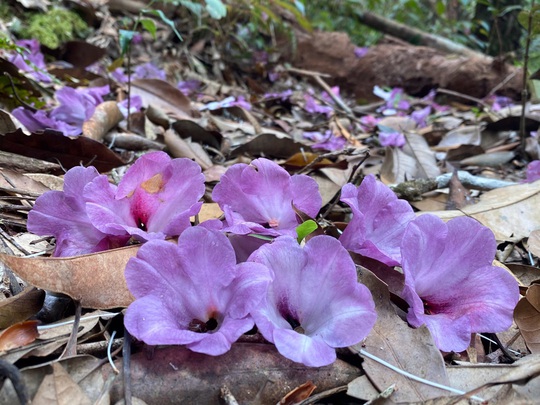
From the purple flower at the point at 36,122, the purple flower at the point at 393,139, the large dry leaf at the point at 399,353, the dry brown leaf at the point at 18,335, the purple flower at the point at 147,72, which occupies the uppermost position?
the dry brown leaf at the point at 18,335

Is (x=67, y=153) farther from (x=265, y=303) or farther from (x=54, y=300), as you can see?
(x=265, y=303)

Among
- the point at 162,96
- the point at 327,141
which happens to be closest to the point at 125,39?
the point at 162,96

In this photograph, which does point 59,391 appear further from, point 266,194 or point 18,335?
point 266,194

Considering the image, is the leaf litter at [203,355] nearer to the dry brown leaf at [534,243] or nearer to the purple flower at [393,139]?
the dry brown leaf at [534,243]

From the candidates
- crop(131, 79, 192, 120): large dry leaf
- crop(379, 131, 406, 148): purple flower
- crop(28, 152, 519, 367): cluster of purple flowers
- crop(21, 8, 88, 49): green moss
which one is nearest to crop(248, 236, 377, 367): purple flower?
crop(28, 152, 519, 367): cluster of purple flowers

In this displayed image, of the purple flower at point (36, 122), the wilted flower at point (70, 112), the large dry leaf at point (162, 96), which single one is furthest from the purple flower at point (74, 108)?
the large dry leaf at point (162, 96)
